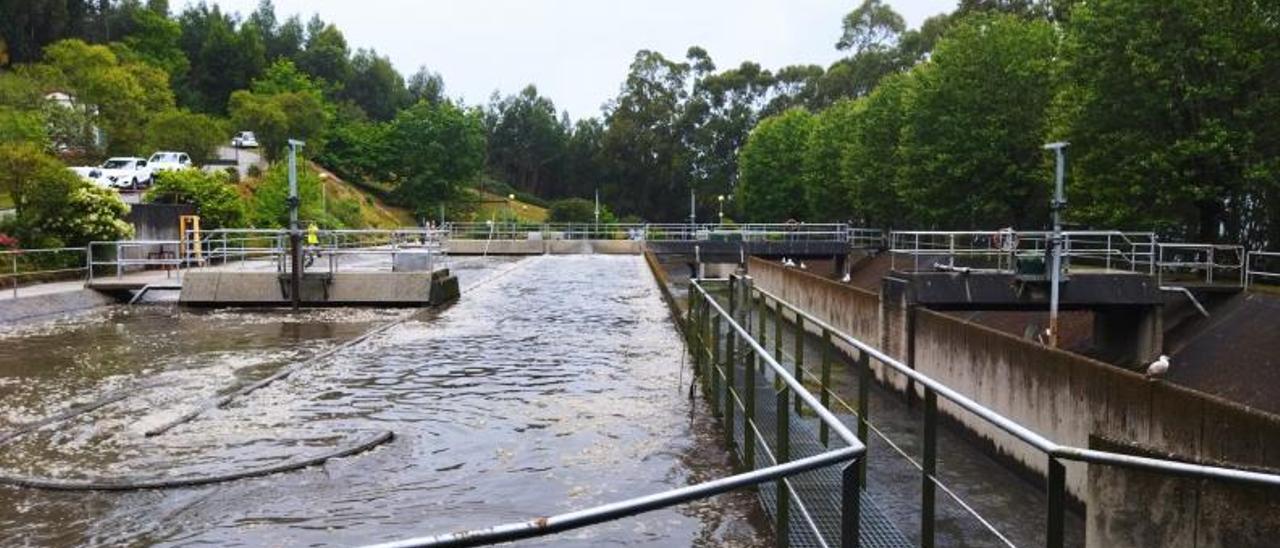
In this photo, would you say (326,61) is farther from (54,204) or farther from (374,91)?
(54,204)

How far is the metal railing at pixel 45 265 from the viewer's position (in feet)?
79.2

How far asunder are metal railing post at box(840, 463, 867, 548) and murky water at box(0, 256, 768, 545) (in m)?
3.02

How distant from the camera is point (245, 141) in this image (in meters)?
72.3

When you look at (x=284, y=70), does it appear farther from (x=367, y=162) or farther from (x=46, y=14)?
(x=46, y=14)

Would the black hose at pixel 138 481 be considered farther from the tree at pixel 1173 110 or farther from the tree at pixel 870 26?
the tree at pixel 870 26

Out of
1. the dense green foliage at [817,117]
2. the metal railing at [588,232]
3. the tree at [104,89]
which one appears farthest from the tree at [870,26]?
the tree at [104,89]

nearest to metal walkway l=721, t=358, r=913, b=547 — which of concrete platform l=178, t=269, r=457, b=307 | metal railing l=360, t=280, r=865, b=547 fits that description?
metal railing l=360, t=280, r=865, b=547

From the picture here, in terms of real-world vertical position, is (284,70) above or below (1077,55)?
above

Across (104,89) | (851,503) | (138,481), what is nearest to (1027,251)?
(138,481)

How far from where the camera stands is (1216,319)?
63.8 feet

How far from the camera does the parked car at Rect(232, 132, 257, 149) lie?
2803 inches

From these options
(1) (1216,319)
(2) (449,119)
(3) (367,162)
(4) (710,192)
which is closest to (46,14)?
(3) (367,162)

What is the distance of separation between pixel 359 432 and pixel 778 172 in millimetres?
69983

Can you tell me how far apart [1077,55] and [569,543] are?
2462cm
